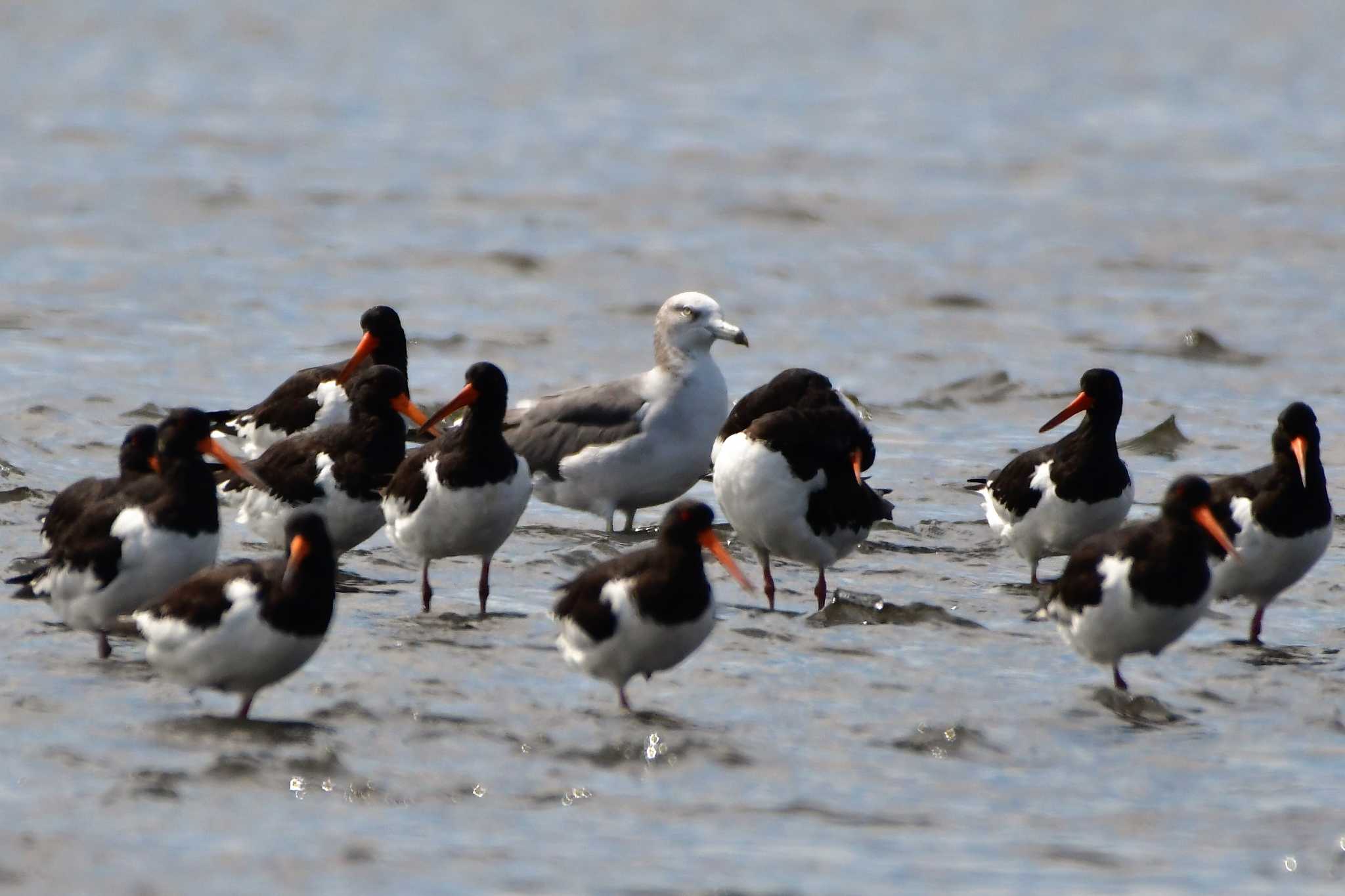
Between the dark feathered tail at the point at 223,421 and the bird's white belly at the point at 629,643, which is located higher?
the dark feathered tail at the point at 223,421

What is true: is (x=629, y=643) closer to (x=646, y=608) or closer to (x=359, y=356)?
(x=646, y=608)

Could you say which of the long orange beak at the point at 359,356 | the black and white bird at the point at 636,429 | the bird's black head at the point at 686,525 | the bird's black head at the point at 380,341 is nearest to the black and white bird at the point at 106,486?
the bird's black head at the point at 686,525

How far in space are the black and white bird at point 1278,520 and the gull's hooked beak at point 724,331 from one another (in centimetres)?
361

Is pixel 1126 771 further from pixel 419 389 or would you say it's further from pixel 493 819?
pixel 419 389

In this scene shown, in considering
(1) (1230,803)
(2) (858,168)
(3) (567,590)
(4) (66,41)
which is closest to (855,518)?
(3) (567,590)

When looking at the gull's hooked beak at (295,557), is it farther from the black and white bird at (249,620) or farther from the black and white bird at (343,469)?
the black and white bird at (343,469)

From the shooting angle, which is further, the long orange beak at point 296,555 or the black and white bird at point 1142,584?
the black and white bird at point 1142,584

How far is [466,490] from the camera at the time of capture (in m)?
10.2

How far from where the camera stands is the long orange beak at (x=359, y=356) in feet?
41.9

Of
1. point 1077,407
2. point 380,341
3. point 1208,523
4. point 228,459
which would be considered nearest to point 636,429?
point 380,341

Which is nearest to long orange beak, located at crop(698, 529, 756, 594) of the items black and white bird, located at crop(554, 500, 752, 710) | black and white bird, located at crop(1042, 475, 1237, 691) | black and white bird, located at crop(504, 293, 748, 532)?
black and white bird, located at crop(554, 500, 752, 710)

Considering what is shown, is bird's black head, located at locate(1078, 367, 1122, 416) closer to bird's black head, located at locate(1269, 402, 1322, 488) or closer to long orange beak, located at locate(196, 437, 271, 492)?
bird's black head, located at locate(1269, 402, 1322, 488)

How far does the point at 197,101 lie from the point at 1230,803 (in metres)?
29.5

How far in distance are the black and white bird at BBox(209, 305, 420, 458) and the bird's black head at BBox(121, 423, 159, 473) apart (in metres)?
2.75
